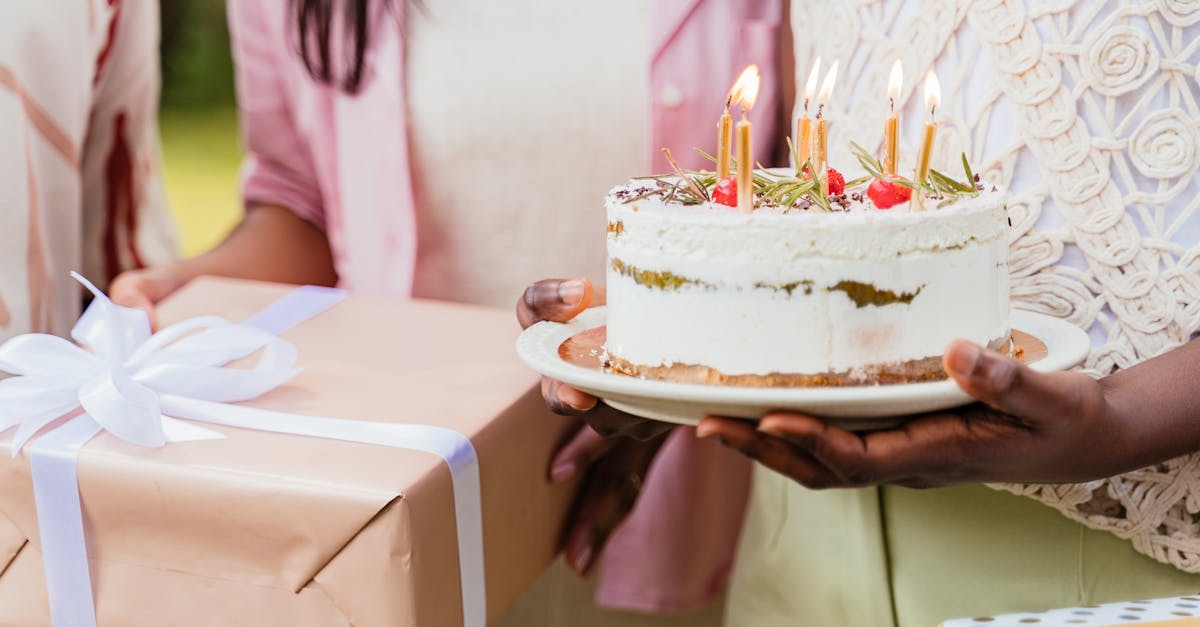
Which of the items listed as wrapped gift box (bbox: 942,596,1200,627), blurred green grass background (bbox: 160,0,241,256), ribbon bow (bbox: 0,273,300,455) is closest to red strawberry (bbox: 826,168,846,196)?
wrapped gift box (bbox: 942,596,1200,627)

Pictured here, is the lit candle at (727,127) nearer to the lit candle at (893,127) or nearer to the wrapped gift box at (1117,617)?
the lit candle at (893,127)

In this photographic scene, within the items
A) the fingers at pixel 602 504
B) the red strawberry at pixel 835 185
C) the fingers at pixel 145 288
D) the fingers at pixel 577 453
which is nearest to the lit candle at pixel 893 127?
the red strawberry at pixel 835 185

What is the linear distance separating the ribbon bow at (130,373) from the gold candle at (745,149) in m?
0.39

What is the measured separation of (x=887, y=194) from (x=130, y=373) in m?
0.56

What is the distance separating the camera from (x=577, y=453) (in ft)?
3.34

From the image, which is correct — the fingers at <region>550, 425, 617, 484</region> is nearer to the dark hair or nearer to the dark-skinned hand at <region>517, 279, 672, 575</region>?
the dark-skinned hand at <region>517, 279, 672, 575</region>

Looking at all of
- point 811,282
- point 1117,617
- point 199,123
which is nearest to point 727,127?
point 811,282

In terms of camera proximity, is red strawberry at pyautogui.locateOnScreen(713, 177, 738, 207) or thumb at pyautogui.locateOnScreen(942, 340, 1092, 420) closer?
thumb at pyautogui.locateOnScreen(942, 340, 1092, 420)

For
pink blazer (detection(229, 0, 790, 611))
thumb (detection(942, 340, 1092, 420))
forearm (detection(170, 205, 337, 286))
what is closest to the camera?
thumb (detection(942, 340, 1092, 420))

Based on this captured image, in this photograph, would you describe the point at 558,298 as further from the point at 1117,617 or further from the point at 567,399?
the point at 1117,617

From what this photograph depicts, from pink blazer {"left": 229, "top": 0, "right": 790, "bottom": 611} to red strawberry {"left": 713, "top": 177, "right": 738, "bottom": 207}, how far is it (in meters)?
0.46

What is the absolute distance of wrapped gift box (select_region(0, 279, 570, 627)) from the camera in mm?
720

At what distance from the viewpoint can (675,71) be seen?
1.17 meters

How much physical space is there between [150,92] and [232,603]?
0.69 meters
